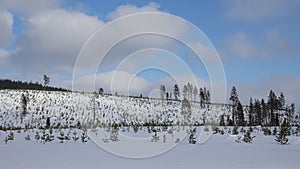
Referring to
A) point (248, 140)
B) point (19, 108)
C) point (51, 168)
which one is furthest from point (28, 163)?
point (19, 108)

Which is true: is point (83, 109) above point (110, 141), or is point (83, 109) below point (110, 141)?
Answer: above

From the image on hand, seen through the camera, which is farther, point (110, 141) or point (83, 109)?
point (83, 109)

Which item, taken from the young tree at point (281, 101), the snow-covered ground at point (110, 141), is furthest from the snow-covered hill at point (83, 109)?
the young tree at point (281, 101)

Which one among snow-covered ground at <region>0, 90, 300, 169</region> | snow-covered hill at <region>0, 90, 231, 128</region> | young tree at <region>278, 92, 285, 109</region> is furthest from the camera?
young tree at <region>278, 92, 285, 109</region>

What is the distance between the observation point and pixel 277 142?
9320 mm

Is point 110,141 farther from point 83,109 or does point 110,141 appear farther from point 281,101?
point 281,101

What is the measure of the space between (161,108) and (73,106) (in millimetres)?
14716

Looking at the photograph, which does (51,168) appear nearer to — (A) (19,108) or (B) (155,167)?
(B) (155,167)

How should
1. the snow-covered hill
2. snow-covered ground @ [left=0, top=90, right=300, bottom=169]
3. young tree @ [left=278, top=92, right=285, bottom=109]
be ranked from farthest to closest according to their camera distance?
young tree @ [left=278, top=92, right=285, bottom=109] < the snow-covered hill < snow-covered ground @ [left=0, top=90, right=300, bottom=169]

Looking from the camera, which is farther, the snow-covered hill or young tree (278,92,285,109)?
young tree (278,92,285,109)

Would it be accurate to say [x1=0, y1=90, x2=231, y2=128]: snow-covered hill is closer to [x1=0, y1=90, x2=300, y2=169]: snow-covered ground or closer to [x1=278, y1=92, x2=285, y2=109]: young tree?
[x1=0, y1=90, x2=300, y2=169]: snow-covered ground

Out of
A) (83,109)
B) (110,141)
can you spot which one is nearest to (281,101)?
(83,109)

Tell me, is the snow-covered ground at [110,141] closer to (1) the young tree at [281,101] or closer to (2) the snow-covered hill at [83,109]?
(2) the snow-covered hill at [83,109]

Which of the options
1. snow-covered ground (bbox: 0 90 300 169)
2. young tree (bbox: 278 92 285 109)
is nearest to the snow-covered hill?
snow-covered ground (bbox: 0 90 300 169)
